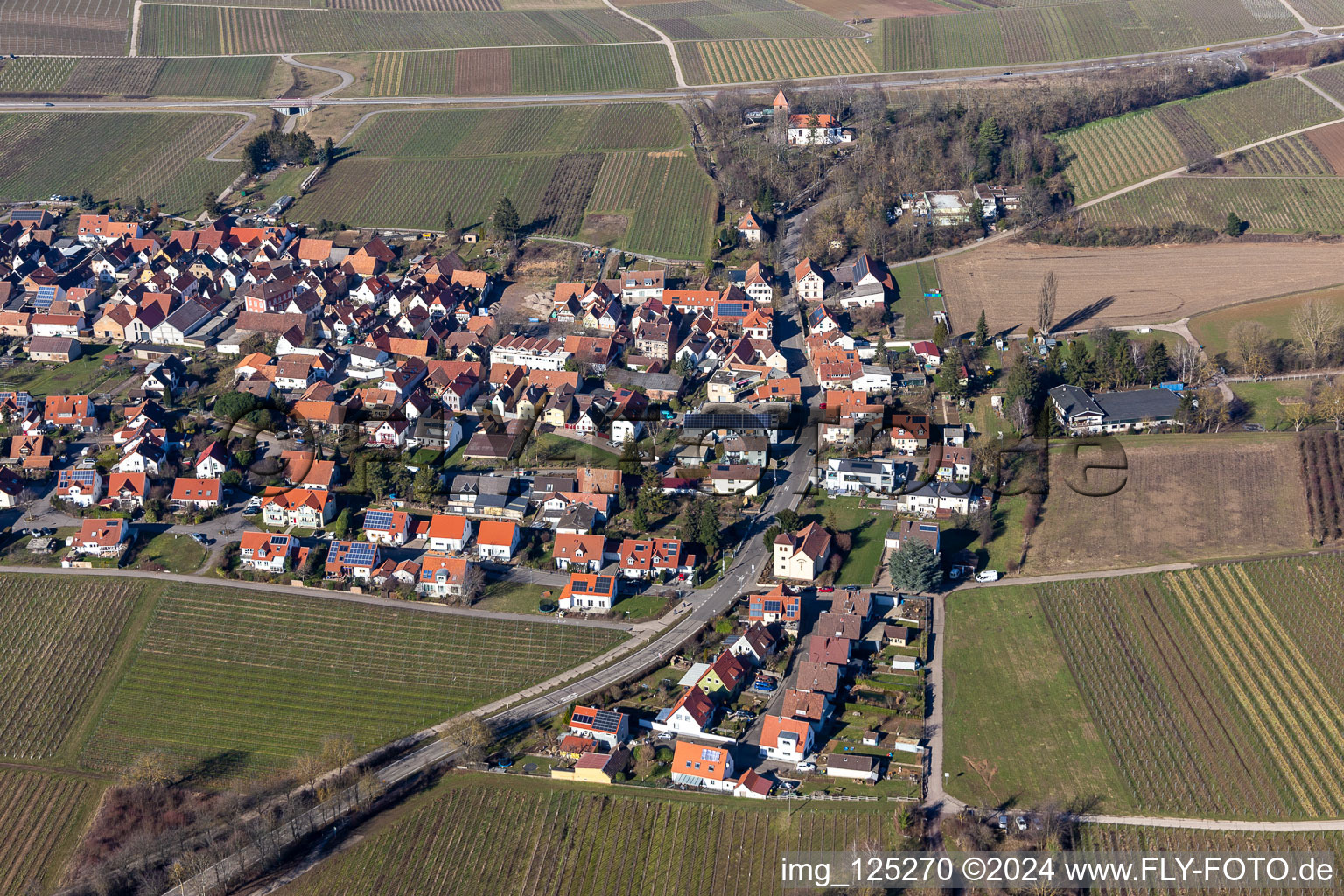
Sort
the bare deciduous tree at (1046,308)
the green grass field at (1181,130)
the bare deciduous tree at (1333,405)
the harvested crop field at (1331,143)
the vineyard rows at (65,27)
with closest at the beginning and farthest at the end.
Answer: the bare deciduous tree at (1333,405) → the bare deciduous tree at (1046,308) → the harvested crop field at (1331,143) → the green grass field at (1181,130) → the vineyard rows at (65,27)

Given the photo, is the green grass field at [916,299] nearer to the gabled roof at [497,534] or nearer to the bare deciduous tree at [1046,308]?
the bare deciduous tree at [1046,308]

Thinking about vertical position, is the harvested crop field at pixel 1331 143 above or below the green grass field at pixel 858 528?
above

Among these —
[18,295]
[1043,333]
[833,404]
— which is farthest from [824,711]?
[18,295]

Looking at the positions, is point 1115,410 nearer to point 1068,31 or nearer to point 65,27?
point 1068,31

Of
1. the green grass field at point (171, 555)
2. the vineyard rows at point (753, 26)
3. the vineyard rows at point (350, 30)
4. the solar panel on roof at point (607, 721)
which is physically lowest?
the solar panel on roof at point (607, 721)

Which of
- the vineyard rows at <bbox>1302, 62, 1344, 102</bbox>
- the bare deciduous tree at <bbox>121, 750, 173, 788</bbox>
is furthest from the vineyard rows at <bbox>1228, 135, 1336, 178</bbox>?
the bare deciduous tree at <bbox>121, 750, 173, 788</bbox>

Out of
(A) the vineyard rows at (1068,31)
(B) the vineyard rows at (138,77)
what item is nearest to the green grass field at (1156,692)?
(A) the vineyard rows at (1068,31)
